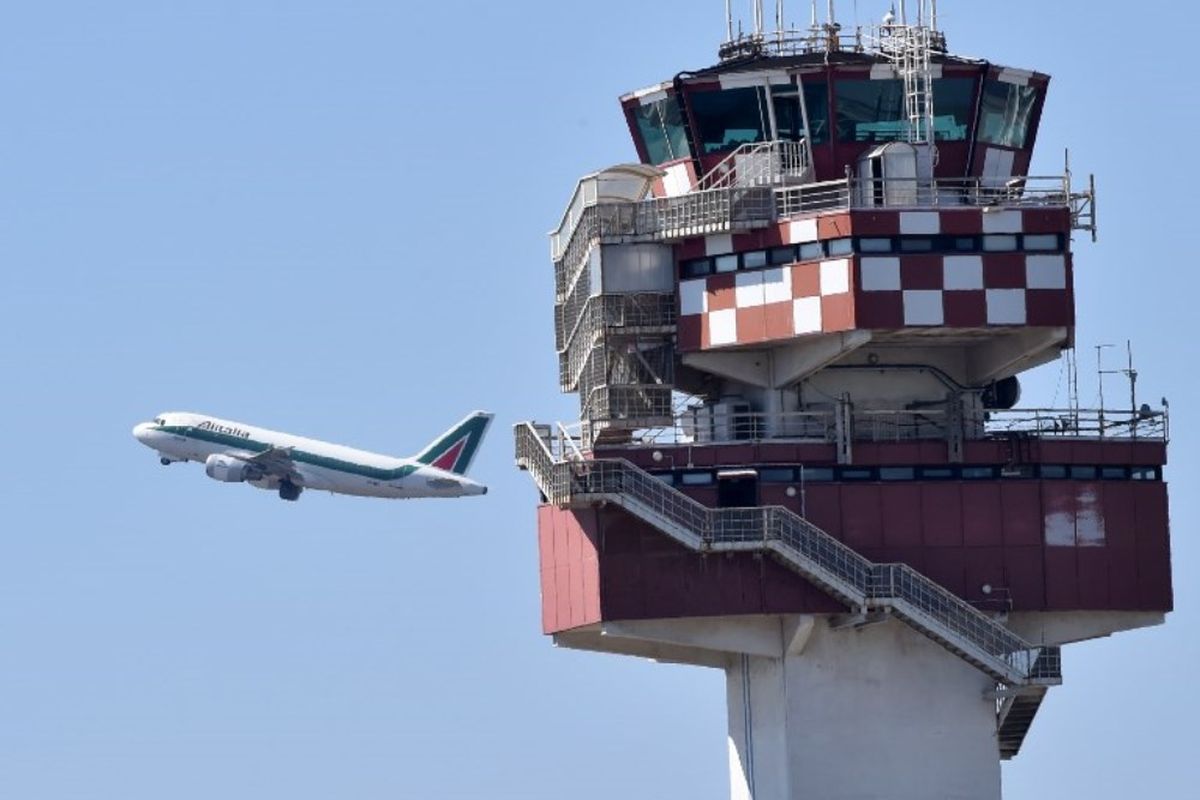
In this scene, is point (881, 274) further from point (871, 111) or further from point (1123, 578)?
point (1123, 578)

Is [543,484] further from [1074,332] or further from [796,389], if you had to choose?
[1074,332]

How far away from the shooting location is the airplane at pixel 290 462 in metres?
179

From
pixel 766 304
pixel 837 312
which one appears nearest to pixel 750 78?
pixel 766 304

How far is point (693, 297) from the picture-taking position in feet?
223

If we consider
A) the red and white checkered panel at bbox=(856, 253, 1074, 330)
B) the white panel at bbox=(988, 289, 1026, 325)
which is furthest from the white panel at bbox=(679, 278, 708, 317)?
the white panel at bbox=(988, 289, 1026, 325)

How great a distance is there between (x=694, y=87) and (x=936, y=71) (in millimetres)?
5618

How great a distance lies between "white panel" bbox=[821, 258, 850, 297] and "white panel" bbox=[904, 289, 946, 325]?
1362 mm

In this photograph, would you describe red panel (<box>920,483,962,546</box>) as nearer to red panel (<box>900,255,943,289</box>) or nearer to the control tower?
the control tower

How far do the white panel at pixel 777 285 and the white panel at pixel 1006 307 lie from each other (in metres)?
4.49

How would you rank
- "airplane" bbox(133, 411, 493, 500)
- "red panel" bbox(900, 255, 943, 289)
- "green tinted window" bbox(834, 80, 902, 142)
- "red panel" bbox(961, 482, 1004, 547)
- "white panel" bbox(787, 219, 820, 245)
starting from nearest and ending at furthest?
"red panel" bbox(900, 255, 943, 289) → "white panel" bbox(787, 219, 820, 245) → "red panel" bbox(961, 482, 1004, 547) → "green tinted window" bbox(834, 80, 902, 142) → "airplane" bbox(133, 411, 493, 500)

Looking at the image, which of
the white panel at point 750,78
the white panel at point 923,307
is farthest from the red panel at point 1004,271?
the white panel at point 750,78

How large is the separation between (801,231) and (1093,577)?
34.1 feet

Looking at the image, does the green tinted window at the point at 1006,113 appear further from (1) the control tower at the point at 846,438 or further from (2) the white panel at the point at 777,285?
(2) the white panel at the point at 777,285

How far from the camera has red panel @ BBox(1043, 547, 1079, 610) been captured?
6769cm
